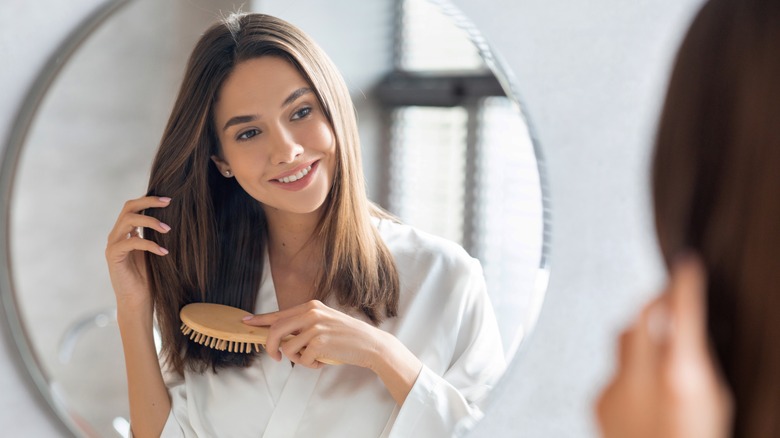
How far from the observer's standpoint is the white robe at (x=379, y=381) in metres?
0.51

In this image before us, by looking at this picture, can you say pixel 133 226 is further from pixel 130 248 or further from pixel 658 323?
pixel 658 323

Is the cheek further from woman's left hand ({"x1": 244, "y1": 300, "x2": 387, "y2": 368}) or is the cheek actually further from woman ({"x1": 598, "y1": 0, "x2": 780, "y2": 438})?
woman ({"x1": 598, "y1": 0, "x2": 780, "y2": 438})

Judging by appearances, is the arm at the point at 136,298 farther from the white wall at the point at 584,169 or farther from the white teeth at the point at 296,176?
the white wall at the point at 584,169

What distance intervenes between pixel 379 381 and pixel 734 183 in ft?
0.96

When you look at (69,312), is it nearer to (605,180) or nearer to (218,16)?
(218,16)

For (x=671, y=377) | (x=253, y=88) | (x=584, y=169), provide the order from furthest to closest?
(x=584, y=169) → (x=253, y=88) → (x=671, y=377)

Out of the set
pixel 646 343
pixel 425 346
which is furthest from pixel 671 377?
pixel 425 346

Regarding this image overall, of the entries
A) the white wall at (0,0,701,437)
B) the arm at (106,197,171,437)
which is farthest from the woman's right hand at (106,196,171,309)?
the white wall at (0,0,701,437)

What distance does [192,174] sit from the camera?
49 centimetres

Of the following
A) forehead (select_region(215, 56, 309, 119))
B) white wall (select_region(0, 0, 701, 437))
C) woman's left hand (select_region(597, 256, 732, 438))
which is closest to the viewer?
woman's left hand (select_region(597, 256, 732, 438))

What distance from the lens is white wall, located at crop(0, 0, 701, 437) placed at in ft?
1.98

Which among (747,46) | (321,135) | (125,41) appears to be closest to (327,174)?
(321,135)

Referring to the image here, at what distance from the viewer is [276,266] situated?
51 centimetres

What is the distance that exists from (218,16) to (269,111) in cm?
7
